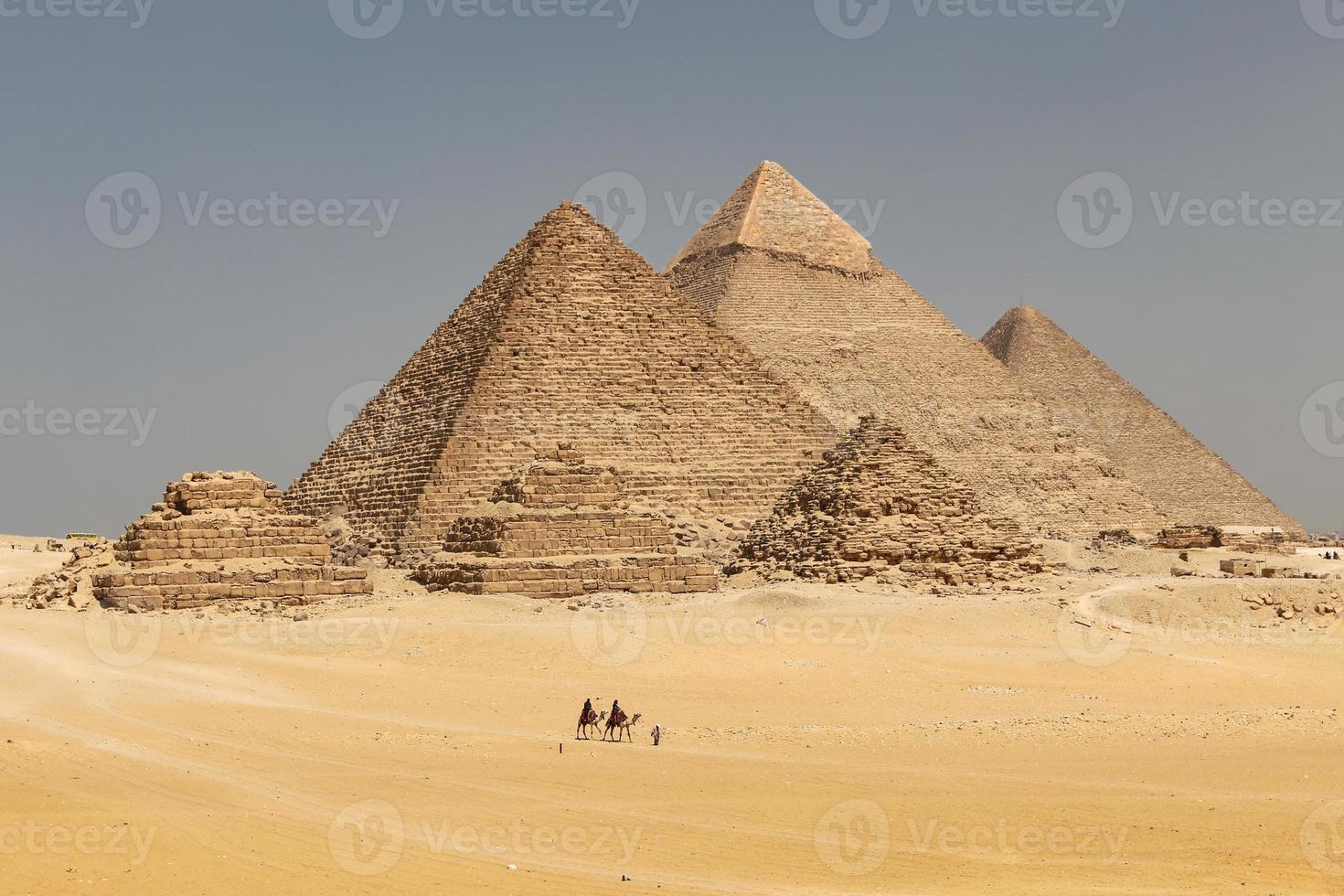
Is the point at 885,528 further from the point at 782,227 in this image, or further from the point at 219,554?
the point at 782,227

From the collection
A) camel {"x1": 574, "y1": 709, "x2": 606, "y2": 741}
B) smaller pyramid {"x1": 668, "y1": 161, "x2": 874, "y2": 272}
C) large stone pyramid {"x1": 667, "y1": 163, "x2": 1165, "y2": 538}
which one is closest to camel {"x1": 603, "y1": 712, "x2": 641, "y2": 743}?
camel {"x1": 574, "y1": 709, "x2": 606, "y2": 741}

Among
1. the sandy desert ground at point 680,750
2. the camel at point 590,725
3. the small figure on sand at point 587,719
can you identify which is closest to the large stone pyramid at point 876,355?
the sandy desert ground at point 680,750

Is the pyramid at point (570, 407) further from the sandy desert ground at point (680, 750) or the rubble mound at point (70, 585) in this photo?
the sandy desert ground at point (680, 750)

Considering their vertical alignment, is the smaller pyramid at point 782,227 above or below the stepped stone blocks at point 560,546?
above

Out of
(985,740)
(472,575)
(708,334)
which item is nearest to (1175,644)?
(985,740)

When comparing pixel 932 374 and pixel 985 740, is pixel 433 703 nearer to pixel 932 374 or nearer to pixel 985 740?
pixel 985 740

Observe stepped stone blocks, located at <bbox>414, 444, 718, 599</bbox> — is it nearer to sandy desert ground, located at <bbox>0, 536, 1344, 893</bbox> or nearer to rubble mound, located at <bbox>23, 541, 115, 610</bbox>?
sandy desert ground, located at <bbox>0, 536, 1344, 893</bbox>
